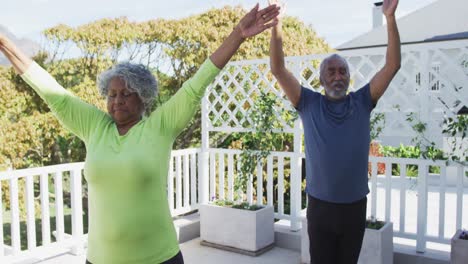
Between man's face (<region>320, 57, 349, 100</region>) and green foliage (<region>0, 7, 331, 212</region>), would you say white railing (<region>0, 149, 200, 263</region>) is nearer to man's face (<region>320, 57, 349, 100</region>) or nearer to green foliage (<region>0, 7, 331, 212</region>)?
man's face (<region>320, 57, 349, 100</region>)

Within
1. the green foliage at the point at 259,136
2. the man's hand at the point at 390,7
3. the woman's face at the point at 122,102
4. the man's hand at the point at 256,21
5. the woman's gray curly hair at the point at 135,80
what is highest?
the man's hand at the point at 390,7

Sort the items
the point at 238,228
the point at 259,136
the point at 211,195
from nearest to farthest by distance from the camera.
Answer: the point at 238,228, the point at 259,136, the point at 211,195

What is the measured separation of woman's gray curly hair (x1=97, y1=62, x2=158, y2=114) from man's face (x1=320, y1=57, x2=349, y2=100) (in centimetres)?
87

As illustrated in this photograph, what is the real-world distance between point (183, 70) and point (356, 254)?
5.41 m

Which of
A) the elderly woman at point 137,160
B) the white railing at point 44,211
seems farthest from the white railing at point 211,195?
the elderly woman at point 137,160

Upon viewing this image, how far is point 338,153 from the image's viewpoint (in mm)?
1848

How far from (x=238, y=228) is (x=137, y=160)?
8.79ft

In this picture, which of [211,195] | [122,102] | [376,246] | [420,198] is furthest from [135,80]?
[211,195]

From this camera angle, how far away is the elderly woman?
4.13 feet

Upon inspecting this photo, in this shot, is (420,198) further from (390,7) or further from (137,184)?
(137,184)

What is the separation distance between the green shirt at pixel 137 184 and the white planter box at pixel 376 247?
6.82 ft

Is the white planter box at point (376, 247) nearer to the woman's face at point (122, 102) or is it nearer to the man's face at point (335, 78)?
the man's face at point (335, 78)

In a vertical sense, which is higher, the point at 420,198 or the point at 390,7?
the point at 390,7

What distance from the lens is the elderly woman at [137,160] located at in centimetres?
126
